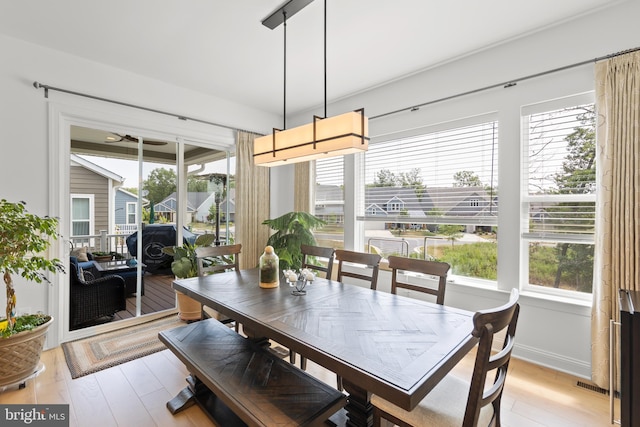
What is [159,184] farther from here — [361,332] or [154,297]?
[361,332]

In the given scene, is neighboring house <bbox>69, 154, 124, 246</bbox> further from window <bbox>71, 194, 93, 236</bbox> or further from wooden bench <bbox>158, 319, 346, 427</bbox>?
wooden bench <bbox>158, 319, 346, 427</bbox>

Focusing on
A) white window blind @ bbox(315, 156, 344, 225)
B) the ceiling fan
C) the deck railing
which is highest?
the ceiling fan

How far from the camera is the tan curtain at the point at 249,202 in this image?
14.1 feet

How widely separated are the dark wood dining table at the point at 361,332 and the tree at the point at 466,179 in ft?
5.54

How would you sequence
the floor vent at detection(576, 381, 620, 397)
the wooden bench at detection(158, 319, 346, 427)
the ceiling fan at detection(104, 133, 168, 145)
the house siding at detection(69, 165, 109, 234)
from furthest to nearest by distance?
the ceiling fan at detection(104, 133, 168, 145), the house siding at detection(69, 165, 109, 234), the floor vent at detection(576, 381, 620, 397), the wooden bench at detection(158, 319, 346, 427)

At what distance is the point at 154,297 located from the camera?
3799 millimetres

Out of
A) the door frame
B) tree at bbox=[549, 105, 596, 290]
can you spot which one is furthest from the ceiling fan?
tree at bbox=[549, 105, 596, 290]

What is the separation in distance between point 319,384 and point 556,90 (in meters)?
2.97

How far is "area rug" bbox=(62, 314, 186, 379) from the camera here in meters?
2.57

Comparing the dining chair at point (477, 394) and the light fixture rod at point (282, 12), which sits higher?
the light fixture rod at point (282, 12)

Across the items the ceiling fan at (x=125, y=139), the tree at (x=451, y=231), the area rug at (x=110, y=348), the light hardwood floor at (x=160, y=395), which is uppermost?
the ceiling fan at (x=125, y=139)

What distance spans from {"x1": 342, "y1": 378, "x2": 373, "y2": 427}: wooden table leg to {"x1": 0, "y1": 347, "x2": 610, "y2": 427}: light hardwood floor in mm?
925

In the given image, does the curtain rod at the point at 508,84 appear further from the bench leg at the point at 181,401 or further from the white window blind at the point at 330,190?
the bench leg at the point at 181,401

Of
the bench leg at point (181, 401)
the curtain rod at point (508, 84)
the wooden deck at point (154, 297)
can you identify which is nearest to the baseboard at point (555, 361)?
the curtain rod at point (508, 84)
